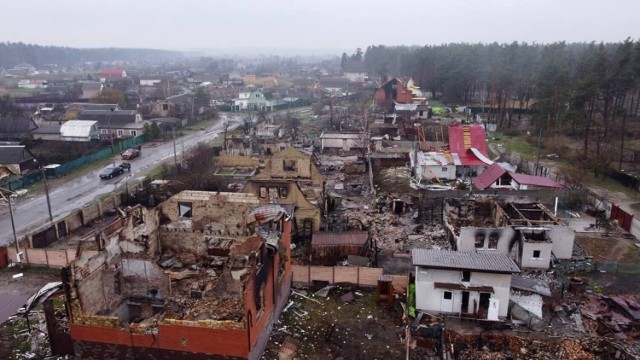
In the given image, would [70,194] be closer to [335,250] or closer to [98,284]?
[98,284]

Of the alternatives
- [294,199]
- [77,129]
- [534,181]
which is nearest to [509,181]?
[534,181]

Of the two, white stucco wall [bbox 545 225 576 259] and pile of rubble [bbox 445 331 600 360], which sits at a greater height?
white stucco wall [bbox 545 225 576 259]

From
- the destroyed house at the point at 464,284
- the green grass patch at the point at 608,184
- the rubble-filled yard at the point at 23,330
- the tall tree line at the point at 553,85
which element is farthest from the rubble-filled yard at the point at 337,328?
the tall tree line at the point at 553,85

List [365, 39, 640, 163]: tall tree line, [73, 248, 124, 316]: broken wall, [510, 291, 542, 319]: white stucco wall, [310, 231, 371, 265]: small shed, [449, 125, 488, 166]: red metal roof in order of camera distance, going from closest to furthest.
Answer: [73, 248, 124, 316]: broken wall < [510, 291, 542, 319]: white stucco wall < [310, 231, 371, 265]: small shed < [449, 125, 488, 166]: red metal roof < [365, 39, 640, 163]: tall tree line

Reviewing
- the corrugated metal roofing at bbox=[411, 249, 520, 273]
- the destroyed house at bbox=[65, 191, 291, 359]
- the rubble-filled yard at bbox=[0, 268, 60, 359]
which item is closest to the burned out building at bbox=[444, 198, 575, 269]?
the corrugated metal roofing at bbox=[411, 249, 520, 273]

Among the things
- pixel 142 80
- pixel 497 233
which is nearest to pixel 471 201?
pixel 497 233

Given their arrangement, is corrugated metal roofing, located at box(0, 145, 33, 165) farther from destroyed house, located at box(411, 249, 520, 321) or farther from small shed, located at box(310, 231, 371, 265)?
destroyed house, located at box(411, 249, 520, 321)
